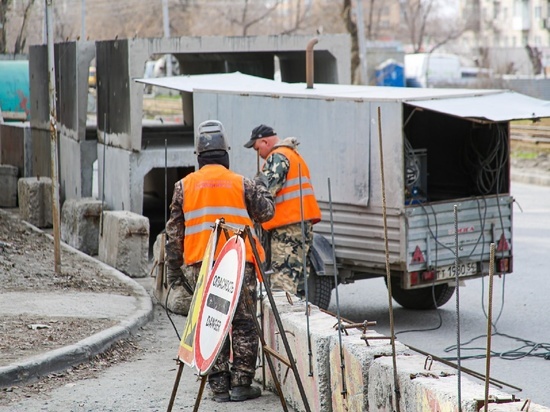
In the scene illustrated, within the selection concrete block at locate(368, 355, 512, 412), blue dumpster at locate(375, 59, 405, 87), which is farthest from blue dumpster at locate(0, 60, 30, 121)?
concrete block at locate(368, 355, 512, 412)

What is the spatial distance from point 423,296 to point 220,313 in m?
5.37

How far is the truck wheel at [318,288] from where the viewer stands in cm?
990

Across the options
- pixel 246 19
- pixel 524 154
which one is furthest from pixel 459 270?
pixel 246 19

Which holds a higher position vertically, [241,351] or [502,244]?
[502,244]

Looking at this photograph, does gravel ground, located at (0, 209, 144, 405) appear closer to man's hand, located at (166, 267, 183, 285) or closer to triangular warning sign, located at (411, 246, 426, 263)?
man's hand, located at (166, 267, 183, 285)

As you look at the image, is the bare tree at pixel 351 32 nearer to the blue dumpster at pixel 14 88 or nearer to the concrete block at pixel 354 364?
the blue dumpster at pixel 14 88

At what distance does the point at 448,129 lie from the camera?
11.5 metres

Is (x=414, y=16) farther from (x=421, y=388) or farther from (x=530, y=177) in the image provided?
(x=421, y=388)

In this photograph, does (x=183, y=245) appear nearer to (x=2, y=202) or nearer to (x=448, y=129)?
(x=448, y=129)

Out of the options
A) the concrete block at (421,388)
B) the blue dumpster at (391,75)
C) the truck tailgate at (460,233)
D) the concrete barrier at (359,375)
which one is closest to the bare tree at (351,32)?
the blue dumpster at (391,75)

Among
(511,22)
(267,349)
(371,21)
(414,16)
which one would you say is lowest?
(267,349)

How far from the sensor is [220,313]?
5957 mm

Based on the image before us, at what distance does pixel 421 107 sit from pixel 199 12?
59.7 metres

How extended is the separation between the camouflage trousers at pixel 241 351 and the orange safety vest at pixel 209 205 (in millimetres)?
319
